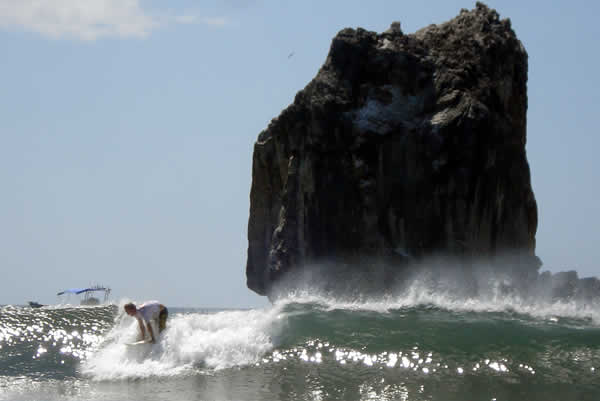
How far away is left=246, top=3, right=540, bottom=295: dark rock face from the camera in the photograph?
21312 mm

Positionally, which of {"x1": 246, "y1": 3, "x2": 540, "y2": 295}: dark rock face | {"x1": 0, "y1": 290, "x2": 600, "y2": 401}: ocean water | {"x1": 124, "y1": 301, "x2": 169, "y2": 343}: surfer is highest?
{"x1": 246, "y1": 3, "x2": 540, "y2": 295}: dark rock face

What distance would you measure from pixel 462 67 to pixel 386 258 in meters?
6.70

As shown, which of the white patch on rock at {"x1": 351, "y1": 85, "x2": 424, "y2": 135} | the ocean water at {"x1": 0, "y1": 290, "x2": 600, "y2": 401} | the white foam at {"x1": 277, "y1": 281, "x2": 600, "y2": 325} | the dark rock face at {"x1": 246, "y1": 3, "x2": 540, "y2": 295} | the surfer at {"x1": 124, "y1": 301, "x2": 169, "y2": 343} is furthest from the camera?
the white patch on rock at {"x1": 351, "y1": 85, "x2": 424, "y2": 135}

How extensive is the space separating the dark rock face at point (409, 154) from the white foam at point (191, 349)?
26.2ft

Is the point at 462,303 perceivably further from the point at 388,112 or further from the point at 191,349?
the point at 191,349

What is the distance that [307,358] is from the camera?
12.9 m

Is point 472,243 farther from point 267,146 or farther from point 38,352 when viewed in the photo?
point 38,352

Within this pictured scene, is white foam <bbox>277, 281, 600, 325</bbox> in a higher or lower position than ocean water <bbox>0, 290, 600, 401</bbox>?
higher

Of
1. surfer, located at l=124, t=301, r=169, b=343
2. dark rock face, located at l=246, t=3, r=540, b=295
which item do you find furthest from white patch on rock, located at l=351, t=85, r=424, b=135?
surfer, located at l=124, t=301, r=169, b=343

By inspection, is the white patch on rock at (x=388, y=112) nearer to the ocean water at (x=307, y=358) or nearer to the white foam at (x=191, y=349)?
the ocean water at (x=307, y=358)

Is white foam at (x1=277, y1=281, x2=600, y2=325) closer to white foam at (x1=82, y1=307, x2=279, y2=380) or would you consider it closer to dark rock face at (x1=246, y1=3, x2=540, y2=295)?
dark rock face at (x1=246, y1=3, x2=540, y2=295)

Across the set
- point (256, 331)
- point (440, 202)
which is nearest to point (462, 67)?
point (440, 202)

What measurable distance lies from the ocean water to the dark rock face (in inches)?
190

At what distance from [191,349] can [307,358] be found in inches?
91.9
